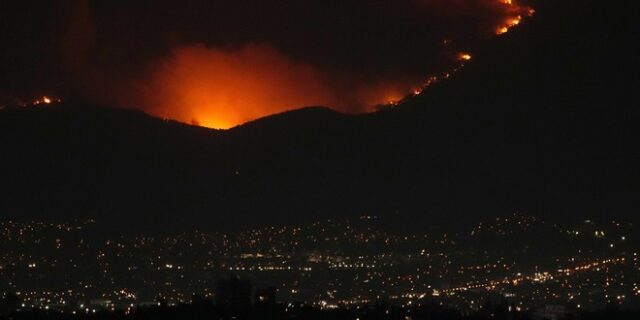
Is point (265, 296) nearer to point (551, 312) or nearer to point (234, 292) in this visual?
point (234, 292)

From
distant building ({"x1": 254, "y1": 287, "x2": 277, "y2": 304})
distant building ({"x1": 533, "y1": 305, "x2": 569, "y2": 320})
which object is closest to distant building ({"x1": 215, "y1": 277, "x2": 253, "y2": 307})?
distant building ({"x1": 254, "y1": 287, "x2": 277, "y2": 304})

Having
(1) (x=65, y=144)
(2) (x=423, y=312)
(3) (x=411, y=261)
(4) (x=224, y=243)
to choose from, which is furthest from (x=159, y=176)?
(2) (x=423, y=312)

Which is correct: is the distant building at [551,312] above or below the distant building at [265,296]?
above

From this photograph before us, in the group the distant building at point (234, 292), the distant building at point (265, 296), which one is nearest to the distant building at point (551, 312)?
the distant building at point (265, 296)

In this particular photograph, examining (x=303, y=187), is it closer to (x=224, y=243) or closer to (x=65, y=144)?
(x=224, y=243)

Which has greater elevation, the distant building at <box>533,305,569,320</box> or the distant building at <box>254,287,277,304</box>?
the distant building at <box>533,305,569,320</box>

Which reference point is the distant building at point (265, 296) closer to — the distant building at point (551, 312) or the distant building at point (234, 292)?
the distant building at point (234, 292)

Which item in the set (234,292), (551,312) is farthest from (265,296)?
(551,312)

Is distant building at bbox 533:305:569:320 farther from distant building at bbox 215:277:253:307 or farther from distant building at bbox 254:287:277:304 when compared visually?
distant building at bbox 215:277:253:307
